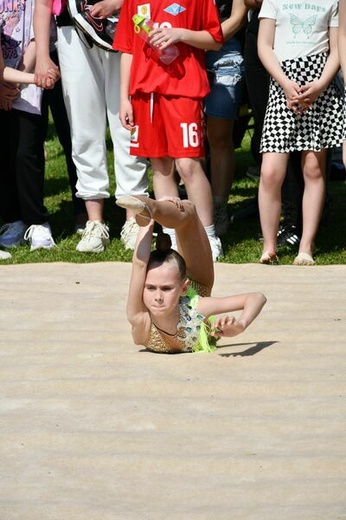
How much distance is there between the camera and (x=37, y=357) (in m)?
5.61

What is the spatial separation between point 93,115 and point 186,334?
257 cm

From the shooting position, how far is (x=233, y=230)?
845 cm

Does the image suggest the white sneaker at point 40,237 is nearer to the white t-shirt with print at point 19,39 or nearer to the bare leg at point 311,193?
the white t-shirt with print at point 19,39

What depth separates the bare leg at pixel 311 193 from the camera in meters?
7.26

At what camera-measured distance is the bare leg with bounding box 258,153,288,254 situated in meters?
7.21

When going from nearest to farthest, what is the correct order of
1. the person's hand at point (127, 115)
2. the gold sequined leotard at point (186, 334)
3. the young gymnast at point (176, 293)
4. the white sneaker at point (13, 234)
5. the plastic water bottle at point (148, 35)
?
the young gymnast at point (176, 293), the gold sequined leotard at point (186, 334), the plastic water bottle at point (148, 35), the person's hand at point (127, 115), the white sneaker at point (13, 234)

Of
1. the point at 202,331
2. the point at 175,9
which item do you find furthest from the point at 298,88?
the point at 202,331

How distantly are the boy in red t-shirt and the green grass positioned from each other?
649 millimetres

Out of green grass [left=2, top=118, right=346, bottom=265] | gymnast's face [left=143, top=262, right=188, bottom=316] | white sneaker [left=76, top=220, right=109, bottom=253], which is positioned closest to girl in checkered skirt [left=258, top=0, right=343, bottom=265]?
green grass [left=2, top=118, right=346, bottom=265]

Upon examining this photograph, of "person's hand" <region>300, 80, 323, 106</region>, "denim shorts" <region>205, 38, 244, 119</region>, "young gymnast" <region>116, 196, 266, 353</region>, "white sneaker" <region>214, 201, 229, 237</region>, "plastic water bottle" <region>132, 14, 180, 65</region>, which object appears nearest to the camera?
"young gymnast" <region>116, 196, 266, 353</region>

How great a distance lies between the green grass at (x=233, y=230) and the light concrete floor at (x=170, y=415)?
2.76ft

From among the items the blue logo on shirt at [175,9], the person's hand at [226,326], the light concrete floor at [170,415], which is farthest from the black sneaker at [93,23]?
the person's hand at [226,326]

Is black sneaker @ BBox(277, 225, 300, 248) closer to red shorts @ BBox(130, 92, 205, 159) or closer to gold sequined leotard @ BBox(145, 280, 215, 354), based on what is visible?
red shorts @ BBox(130, 92, 205, 159)

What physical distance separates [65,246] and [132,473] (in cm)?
381
